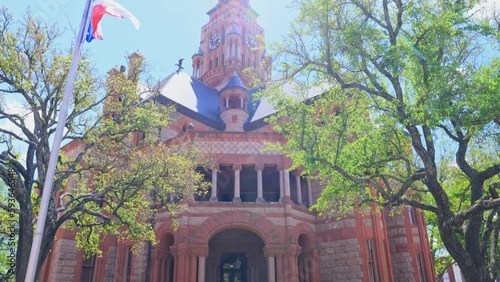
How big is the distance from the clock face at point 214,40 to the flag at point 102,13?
32265 millimetres

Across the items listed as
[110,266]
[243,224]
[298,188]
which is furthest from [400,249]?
[110,266]

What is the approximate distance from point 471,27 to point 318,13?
176 inches

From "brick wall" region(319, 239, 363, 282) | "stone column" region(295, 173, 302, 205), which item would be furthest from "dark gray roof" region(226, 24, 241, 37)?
"brick wall" region(319, 239, 363, 282)

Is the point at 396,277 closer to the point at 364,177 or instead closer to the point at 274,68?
the point at 364,177

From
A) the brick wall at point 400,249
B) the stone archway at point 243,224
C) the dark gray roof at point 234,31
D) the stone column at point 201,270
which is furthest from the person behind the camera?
the dark gray roof at point 234,31

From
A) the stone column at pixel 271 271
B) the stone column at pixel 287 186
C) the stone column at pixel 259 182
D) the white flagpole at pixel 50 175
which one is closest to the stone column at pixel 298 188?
the stone column at pixel 287 186

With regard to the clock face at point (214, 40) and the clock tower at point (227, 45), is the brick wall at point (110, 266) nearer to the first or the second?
the clock tower at point (227, 45)

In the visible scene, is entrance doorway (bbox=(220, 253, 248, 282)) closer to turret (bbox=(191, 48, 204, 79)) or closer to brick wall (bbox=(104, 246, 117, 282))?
brick wall (bbox=(104, 246, 117, 282))

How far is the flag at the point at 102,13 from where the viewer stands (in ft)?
30.2

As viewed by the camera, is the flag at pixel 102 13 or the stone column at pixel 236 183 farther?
the stone column at pixel 236 183

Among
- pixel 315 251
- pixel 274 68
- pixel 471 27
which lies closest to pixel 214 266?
pixel 315 251

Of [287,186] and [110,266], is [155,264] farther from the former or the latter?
[287,186]

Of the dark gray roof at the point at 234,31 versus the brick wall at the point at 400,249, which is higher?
→ the dark gray roof at the point at 234,31

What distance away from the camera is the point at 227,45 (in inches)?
1534
